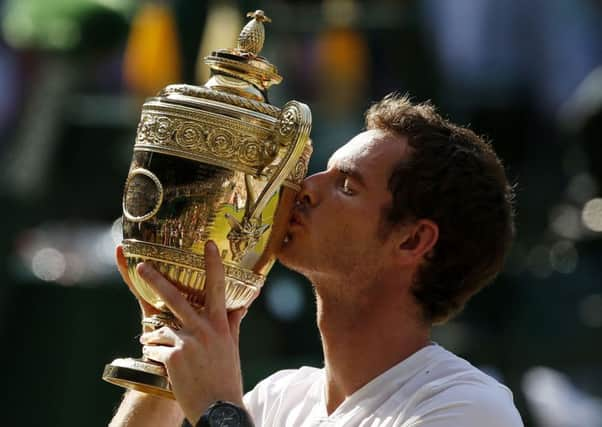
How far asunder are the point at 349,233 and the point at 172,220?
1.46ft

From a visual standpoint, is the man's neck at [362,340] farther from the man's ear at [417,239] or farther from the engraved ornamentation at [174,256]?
the engraved ornamentation at [174,256]

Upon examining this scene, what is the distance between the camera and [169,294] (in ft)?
10.0

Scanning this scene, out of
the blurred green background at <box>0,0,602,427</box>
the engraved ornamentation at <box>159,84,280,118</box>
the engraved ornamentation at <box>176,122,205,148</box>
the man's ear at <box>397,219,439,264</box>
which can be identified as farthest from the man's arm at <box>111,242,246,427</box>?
the blurred green background at <box>0,0,602,427</box>

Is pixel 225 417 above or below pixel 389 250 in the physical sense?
below

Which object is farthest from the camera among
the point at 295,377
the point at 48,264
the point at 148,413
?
the point at 48,264

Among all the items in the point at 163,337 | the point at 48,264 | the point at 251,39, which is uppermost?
the point at 251,39

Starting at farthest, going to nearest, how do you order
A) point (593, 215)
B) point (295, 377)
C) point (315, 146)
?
point (315, 146)
point (593, 215)
point (295, 377)

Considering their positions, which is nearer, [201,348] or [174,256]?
[201,348]

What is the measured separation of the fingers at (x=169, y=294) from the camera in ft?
9.90

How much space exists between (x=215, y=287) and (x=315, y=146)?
6833 millimetres

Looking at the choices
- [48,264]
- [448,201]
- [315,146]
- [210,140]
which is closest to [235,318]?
[210,140]

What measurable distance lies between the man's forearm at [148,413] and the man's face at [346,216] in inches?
19.8

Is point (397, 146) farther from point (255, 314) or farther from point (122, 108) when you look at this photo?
point (122, 108)

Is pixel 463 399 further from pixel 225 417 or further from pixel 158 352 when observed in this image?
pixel 158 352
